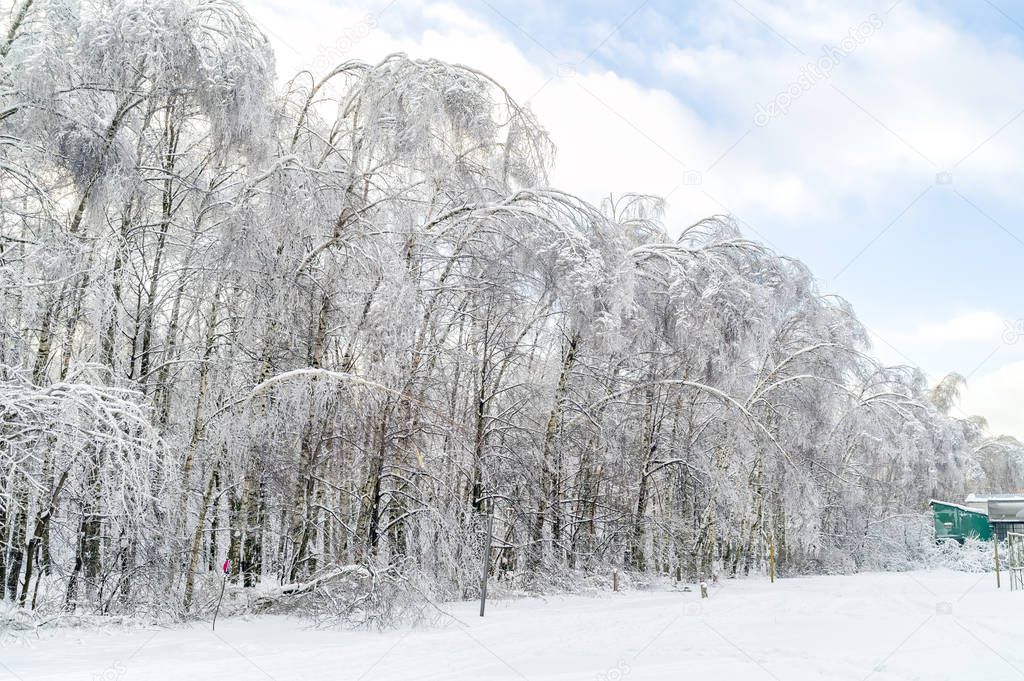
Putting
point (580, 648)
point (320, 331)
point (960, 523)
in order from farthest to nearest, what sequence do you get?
1. point (960, 523)
2. point (320, 331)
3. point (580, 648)

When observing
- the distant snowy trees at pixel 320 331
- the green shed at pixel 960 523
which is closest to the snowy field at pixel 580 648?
the distant snowy trees at pixel 320 331

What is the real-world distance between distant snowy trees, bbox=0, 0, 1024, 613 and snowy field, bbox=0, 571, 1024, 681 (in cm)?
129

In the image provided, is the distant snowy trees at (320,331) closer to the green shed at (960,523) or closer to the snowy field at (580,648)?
the snowy field at (580,648)

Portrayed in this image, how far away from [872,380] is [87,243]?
22.3 meters

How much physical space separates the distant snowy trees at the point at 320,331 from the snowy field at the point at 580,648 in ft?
4.25

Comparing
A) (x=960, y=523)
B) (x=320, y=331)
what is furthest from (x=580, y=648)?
(x=960, y=523)

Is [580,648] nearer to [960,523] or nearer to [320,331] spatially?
[320,331]

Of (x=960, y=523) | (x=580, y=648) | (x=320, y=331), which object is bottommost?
(x=580, y=648)

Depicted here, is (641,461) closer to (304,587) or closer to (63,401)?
(304,587)

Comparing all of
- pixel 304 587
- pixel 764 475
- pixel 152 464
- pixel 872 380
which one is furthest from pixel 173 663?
pixel 872 380

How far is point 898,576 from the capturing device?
21078 millimetres

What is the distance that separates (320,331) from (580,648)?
581 cm

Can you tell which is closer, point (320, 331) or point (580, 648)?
point (580, 648)

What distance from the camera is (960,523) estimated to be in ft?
93.2
